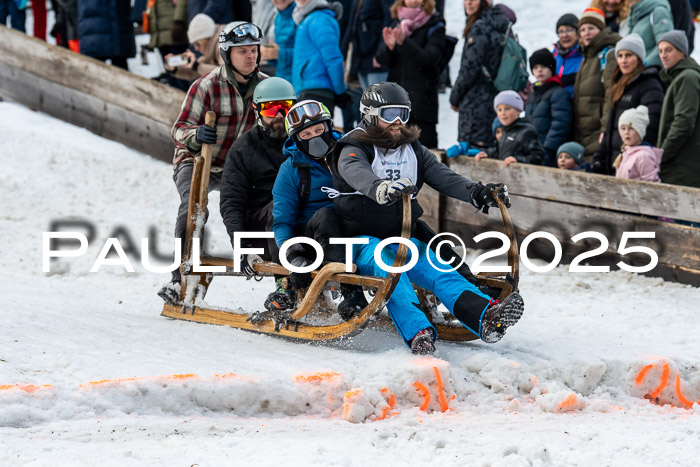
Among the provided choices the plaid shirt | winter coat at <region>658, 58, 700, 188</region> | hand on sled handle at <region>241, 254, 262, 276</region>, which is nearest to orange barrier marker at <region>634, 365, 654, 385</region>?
hand on sled handle at <region>241, 254, 262, 276</region>

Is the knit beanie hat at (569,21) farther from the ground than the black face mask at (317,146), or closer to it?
farther from the ground

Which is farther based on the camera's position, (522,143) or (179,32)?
(179,32)

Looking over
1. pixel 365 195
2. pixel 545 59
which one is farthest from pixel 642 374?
pixel 545 59

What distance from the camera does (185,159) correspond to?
685 cm

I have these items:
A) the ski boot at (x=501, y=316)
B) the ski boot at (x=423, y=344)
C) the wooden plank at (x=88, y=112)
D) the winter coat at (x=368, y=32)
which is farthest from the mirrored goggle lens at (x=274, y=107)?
the wooden plank at (x=88, y=112)

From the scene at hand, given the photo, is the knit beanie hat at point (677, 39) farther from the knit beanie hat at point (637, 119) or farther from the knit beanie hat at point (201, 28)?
Result: the knit beanie hat at point (201, 28)

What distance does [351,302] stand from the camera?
5.73 metres

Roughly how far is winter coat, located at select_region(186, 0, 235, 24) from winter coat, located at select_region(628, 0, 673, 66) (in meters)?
4.37

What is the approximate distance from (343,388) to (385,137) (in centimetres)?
149

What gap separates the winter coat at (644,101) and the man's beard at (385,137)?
2.88 m

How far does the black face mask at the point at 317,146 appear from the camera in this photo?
5812 millimetres

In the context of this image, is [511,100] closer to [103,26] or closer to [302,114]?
[302,114]

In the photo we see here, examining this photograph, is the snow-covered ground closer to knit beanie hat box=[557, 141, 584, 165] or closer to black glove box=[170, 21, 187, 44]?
knit beanie hat box=[557, 141, 584, 165]

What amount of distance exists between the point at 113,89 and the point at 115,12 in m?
1.14
